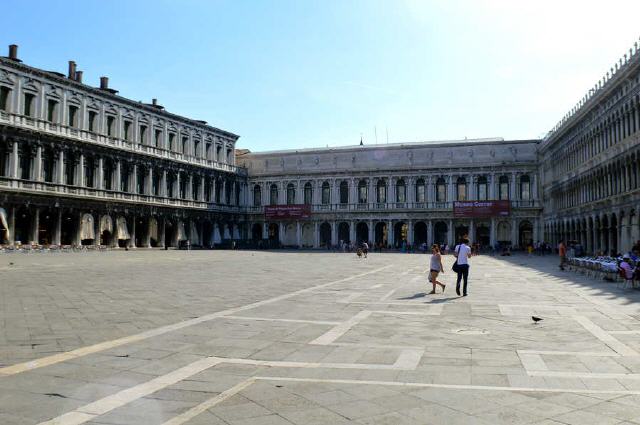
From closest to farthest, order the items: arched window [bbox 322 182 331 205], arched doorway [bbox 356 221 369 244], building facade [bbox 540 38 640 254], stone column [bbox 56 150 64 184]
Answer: building facade [bbox 540 38 640 254], stone column [bbox 56 150 64 184], arched doorway [bbox 356 221 369 244], arched window [bbox 322 182 331 205]

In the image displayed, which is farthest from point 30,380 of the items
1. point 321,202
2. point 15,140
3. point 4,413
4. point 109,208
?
point 321,202

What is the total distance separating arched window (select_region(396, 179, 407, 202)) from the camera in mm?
64606

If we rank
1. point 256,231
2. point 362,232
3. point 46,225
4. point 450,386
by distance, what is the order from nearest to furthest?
point 450,386
point 46,225
point 362,232
point 256,231

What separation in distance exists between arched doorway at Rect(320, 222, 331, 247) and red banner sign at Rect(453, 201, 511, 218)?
15.4 metres

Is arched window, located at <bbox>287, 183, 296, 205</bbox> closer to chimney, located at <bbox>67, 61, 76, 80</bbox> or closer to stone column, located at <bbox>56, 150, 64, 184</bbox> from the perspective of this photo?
chimney, located at <bbox>67, 61, 76, 80</bbox>

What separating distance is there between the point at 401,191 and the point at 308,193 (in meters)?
11.2

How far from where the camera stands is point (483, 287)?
17281 millimetres

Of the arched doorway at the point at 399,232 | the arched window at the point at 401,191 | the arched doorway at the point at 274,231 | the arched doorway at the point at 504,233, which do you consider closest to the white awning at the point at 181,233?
the arched doorway at the point at 274,231

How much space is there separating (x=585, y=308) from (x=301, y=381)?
28.5 feet

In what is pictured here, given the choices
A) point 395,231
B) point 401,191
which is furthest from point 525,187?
point 395,231

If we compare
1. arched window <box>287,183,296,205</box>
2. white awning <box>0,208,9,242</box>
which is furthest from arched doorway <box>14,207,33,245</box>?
arched window <box>287,183,296,205</box>

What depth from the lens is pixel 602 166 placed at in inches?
1463

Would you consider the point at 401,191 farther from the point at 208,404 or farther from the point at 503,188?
the point at 208,404

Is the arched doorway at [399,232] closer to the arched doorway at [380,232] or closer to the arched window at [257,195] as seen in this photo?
the arched doorway at [380,232]
